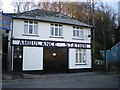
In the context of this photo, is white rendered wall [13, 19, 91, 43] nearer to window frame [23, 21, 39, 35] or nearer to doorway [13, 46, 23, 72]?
window frame [23, 21, 39, 35]

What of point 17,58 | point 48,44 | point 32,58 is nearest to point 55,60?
point 48,44

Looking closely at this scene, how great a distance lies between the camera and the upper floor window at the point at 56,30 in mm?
21094

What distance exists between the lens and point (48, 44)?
67.1 ft

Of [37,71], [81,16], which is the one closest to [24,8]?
[81,16]

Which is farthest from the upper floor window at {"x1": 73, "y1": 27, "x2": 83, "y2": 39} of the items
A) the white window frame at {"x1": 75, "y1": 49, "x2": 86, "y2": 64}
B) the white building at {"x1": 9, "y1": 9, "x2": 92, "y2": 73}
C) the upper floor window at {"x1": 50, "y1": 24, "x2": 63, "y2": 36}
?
the upper floor window at {"x1": 50, "y1": 24, "x2": 63, "y2": 36}

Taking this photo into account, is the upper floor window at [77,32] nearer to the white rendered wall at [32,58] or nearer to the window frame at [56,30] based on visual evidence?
the window frame at [56,30]

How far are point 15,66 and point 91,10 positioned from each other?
20.0 m

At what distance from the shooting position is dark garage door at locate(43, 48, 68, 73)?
66.8 feet

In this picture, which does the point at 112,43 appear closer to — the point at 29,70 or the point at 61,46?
the point at 61,46

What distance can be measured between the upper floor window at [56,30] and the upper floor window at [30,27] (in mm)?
1806

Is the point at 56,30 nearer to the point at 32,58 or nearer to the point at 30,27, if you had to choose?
the point at 30,27

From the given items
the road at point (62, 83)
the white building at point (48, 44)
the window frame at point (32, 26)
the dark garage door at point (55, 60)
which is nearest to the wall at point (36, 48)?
the white building at point (48, 44)

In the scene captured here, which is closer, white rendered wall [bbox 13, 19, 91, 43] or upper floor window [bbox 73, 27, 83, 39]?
white rendered wall [bbox 13, 19, 91, 43]

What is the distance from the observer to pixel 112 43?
122 feet
